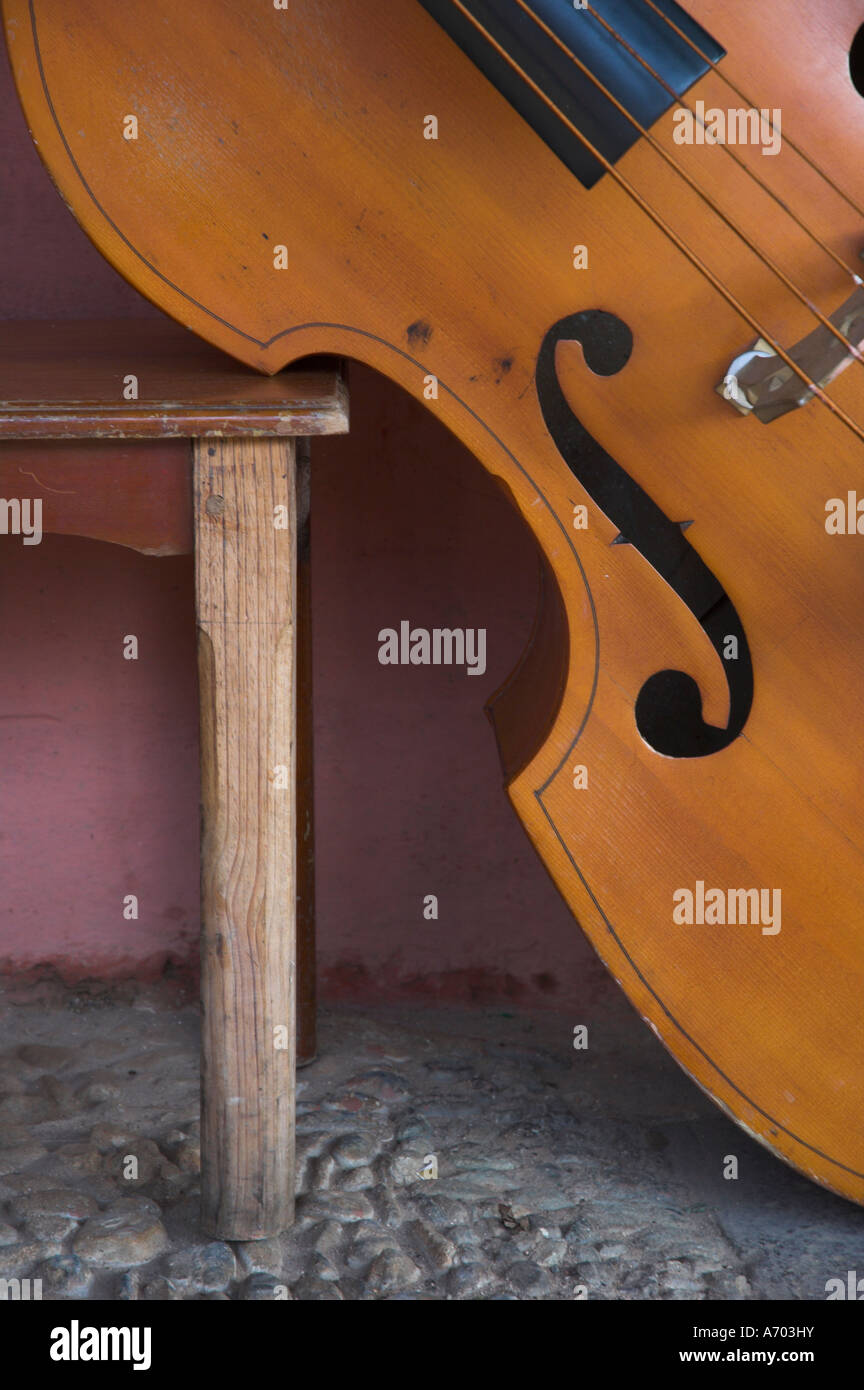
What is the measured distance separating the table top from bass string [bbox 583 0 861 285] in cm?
38

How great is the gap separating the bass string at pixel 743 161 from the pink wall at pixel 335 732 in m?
0.62

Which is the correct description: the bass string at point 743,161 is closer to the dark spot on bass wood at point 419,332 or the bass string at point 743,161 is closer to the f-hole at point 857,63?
the f-hole at point 857,63

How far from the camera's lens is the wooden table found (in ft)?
3.84

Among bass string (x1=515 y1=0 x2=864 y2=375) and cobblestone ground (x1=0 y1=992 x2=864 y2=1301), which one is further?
cobblestone ground (x1=0 y1=992 x2=864 y2=1301)

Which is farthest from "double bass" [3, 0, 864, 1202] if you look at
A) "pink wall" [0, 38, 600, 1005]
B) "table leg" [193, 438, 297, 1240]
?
"pink wall" [0, 38, 600, 1005]

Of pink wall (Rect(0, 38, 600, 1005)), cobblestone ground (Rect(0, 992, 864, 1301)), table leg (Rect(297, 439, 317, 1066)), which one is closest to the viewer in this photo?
cobblestone ground (Rect(0, 992, 864, 1301))

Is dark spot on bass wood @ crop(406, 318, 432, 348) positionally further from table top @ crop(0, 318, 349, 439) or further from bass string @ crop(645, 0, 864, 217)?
bass string @ crop(645, 0, 864, 217)

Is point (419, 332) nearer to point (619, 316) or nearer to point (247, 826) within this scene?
point (619, 316)

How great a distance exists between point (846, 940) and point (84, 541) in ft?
3.57

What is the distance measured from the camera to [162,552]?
48.6 inches

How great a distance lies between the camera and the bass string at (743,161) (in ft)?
3.67

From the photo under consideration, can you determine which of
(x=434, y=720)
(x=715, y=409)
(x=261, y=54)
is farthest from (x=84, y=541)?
(x=715, y=409)

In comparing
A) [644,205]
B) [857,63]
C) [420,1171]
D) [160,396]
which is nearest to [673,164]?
[644,205]

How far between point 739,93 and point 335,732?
0.97m
